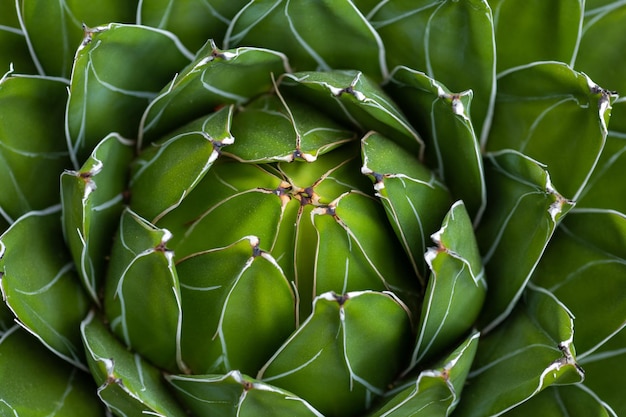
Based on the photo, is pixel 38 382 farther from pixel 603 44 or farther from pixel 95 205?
pixel 603 44

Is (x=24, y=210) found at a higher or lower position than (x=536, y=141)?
lower

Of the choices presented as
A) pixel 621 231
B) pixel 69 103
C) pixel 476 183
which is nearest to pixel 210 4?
pixel 69 103

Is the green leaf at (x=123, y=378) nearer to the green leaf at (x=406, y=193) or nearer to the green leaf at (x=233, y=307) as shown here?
the green leaf at (x=233, y=307)

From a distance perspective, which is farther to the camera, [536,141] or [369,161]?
[536,141]

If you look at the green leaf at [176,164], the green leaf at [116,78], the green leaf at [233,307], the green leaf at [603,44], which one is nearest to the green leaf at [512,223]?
the green leaf at [603,44]

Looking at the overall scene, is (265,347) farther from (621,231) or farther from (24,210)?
(621,231)

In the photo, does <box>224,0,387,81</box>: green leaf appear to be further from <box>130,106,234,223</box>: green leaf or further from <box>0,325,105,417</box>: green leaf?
<box>0,325,105,417</box>: green leaf

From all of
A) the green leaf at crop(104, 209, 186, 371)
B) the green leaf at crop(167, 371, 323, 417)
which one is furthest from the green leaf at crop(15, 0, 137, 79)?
the green leaf at crop(167, 371, 323, 417)
